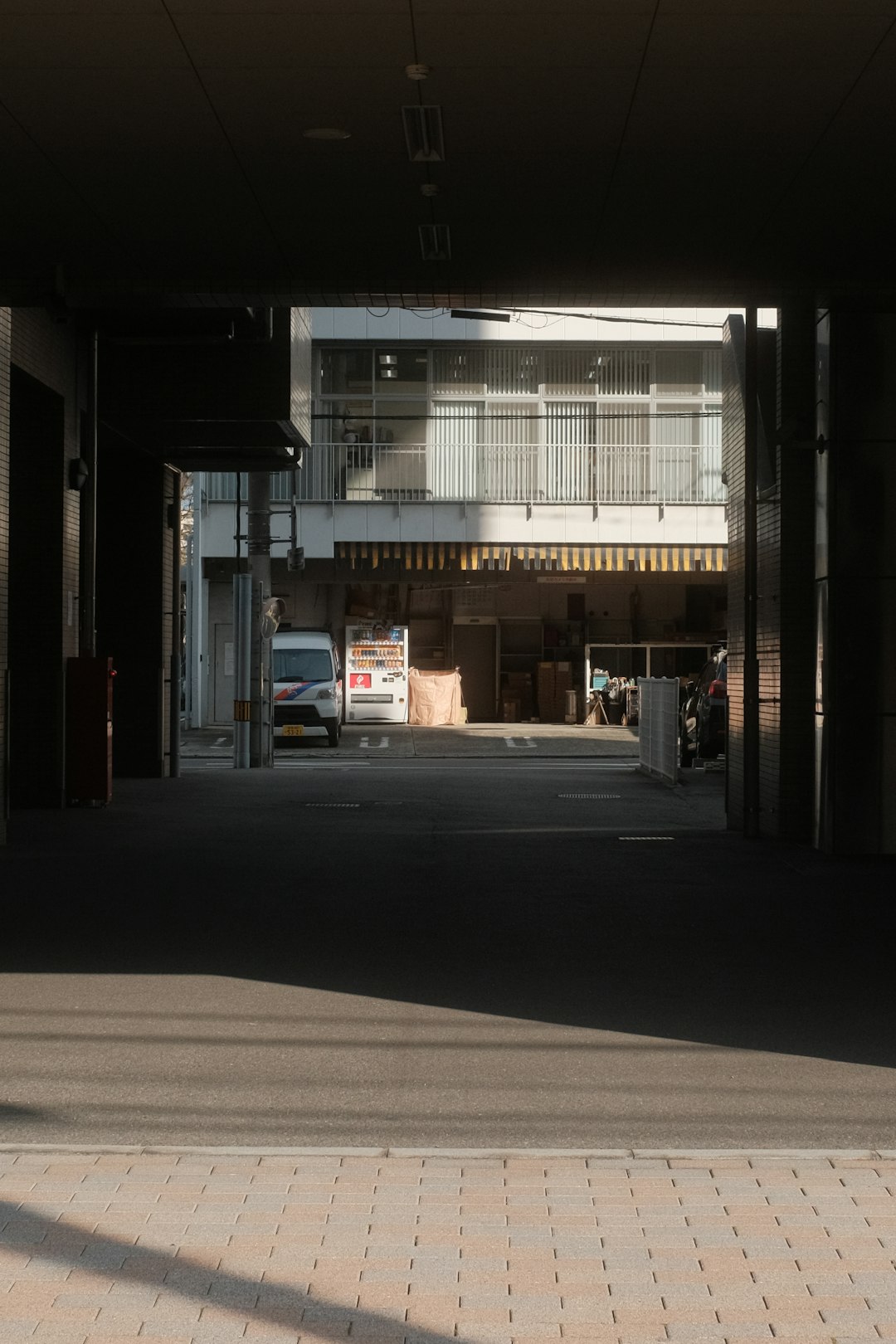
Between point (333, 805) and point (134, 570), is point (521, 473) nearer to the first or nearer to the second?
point (134, 570)

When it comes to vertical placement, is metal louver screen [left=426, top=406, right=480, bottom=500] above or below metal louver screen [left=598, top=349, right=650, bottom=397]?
below

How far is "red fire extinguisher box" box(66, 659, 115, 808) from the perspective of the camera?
56.7 feet

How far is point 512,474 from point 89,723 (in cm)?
2268

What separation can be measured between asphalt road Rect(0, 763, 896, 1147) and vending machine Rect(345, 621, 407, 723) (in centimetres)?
2332

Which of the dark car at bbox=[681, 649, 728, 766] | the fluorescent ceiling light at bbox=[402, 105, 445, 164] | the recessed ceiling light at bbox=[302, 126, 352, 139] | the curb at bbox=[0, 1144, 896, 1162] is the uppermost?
the recessed ceiling light at bbox=[302, 126, 352, 139]

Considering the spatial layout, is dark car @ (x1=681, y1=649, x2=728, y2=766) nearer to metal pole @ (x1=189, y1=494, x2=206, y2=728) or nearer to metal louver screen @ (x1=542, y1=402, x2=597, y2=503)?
metal louver screen @ (x1=542, y1=402, x2=597, y2=503)

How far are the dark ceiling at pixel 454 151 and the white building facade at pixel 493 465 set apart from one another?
82.8 ft

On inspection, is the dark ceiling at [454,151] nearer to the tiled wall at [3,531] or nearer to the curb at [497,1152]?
the tiled wall at [3,531]

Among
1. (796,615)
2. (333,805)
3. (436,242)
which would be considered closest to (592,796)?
(333,805)

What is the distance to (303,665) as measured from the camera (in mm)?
33219

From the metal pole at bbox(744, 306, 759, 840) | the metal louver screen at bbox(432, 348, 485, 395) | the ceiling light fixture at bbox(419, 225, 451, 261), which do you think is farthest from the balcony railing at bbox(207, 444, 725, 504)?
the ceiling light fixture at bbox(419, 225, 451, 261)

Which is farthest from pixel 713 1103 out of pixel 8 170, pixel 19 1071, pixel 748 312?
pixel 748 312

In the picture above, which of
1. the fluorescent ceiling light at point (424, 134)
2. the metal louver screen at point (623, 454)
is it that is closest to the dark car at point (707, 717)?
the metal louver screen at point (623, 454)

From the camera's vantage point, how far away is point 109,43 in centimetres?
780
